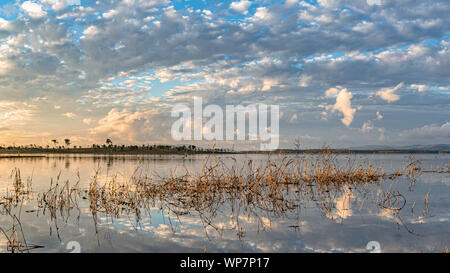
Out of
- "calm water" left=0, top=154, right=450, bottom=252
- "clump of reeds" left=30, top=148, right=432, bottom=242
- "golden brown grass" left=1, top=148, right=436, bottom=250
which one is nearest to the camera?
"calm water" left=0, top=154, right=450, bottom=252

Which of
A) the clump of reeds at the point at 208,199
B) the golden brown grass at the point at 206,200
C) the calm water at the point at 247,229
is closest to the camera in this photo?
the calm water at the point at 247,229

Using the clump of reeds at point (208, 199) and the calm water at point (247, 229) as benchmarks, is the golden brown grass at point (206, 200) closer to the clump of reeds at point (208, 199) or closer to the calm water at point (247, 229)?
the clump of reeds at point (208, 199)

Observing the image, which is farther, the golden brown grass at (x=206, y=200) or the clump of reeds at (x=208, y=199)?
the clump of reeds at (x=208, y=199)

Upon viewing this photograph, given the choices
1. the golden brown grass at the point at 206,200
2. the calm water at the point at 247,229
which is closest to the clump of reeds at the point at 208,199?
the golden brown grass at the point at 206,200

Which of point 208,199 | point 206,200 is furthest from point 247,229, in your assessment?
point 208,199

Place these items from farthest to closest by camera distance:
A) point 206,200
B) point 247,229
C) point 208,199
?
point 208,199 < point 206,200 < point 247,229

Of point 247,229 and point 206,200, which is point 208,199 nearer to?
point 206,200

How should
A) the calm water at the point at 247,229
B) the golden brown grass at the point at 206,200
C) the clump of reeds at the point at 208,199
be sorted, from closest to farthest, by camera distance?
the calm water at the point at 247,229 → the golden brown grass at the point at 206,200 → the clump of reeds at the point at 208,199

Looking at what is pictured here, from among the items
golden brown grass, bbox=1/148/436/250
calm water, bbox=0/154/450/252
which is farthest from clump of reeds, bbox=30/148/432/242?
calm water, bbox=0/154/450/252

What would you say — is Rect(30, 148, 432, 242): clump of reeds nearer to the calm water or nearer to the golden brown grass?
the golden brown grass

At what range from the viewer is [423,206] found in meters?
12.4
